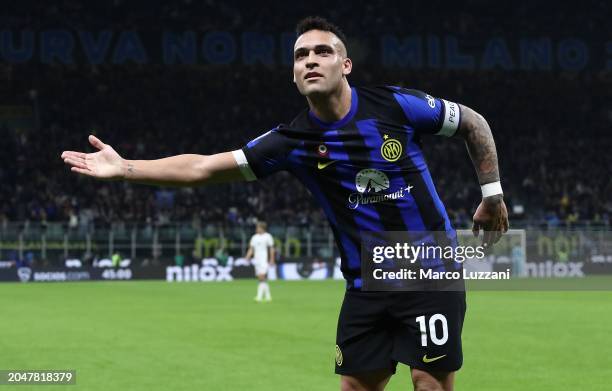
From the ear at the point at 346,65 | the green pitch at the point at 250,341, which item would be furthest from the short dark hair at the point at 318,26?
the green pitch at the point at 250,341

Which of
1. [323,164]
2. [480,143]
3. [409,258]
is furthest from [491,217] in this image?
[323,164]

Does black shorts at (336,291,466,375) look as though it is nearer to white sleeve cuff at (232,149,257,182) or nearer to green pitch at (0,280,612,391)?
white sleeve cuff at (232,149,257,182)

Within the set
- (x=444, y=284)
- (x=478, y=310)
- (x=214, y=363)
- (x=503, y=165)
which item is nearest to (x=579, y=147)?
(x=503, y=165)

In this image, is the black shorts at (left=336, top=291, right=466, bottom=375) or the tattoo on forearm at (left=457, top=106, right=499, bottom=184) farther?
the tattoo on forearm at (left=457, top=106, right=499, bottom=184)

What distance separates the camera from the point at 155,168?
18.3 ft

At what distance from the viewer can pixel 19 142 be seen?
1788 inches

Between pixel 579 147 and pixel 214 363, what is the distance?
1665 inches

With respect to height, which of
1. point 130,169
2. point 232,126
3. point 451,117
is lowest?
point 130,169

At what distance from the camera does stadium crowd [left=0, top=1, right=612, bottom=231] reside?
43.5 metres

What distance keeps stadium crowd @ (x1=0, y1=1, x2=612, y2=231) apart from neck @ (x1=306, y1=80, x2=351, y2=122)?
3542 centimetres

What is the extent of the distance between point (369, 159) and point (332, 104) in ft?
1.16

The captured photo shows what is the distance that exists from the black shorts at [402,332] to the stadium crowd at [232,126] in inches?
1393

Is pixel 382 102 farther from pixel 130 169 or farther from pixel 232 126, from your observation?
pixel 232 126

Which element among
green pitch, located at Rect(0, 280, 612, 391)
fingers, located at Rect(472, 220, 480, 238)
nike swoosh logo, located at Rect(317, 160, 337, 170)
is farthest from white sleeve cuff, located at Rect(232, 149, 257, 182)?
green pitch, located at Rect(0, 280, 612, 391)
